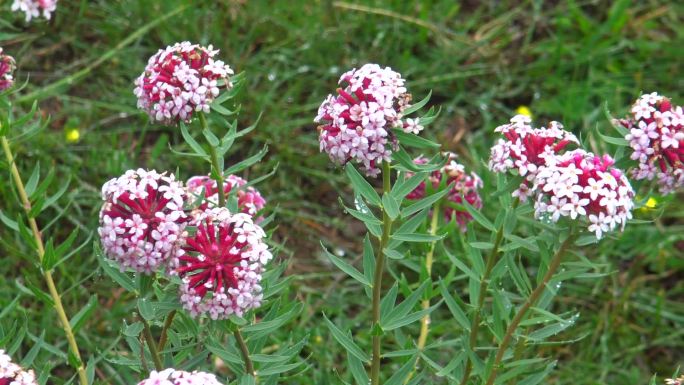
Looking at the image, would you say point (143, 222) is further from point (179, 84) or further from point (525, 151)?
point (525, 151)

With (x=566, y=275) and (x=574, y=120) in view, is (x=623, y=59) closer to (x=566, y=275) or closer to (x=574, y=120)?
(x=574, y=120)

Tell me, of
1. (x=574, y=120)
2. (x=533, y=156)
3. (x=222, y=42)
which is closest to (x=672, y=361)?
(x=574, y=120)

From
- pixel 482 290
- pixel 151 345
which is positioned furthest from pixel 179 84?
pixel 482 290

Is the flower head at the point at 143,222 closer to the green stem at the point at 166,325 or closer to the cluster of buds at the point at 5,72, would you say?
the green stem at the point at 166,325

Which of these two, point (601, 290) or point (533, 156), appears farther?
point (601, 290)

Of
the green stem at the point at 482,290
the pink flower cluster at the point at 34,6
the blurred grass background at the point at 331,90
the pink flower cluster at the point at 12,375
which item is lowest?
the blurred grass background at the point at 331,90

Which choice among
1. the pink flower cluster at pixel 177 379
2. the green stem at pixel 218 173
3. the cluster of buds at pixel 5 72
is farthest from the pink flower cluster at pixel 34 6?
the pink flower cluster at pixel 177 379
